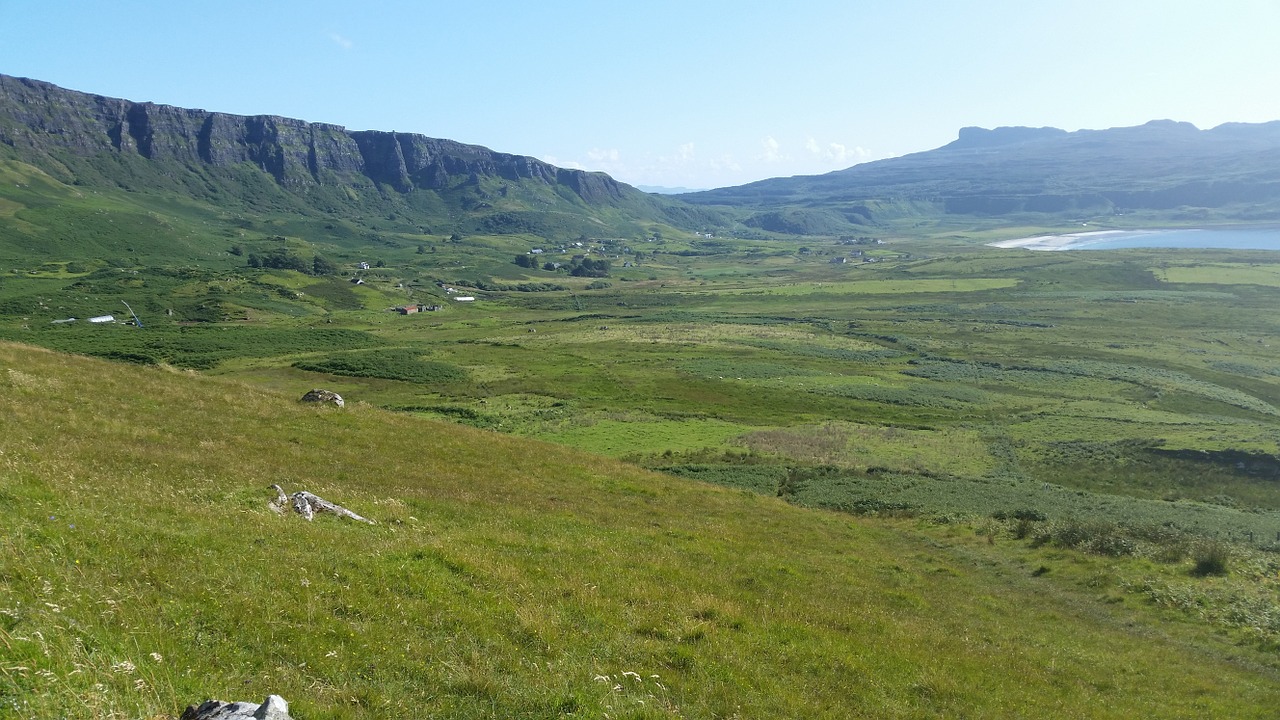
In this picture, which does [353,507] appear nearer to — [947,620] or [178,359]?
[947,620]

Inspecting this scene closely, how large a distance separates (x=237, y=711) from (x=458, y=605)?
5581 mm

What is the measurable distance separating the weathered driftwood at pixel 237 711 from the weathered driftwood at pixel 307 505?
11.0 meters

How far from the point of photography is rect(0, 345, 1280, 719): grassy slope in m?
9.19

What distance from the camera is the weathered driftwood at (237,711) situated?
699 centimetres

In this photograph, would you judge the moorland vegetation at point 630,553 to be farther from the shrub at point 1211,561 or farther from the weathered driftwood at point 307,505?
the weathered driftwood at point 307,505

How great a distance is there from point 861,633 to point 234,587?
1410 cm

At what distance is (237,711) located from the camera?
A: 7.05 metres

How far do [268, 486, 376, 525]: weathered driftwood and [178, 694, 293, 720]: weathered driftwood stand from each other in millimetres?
10996

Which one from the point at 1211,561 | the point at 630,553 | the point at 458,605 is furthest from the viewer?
the point at 1211,561

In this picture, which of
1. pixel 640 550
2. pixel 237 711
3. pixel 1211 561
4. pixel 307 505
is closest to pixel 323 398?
pixel 307 505

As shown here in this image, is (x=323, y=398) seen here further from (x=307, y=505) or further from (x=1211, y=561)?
(x=1211, y=561)

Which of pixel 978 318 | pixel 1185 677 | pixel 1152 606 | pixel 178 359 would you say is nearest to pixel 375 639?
pixel 1185 677

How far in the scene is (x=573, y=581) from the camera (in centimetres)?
1558

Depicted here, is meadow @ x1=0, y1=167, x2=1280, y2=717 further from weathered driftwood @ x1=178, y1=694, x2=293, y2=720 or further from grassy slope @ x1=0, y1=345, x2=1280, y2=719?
weathered driftwood @ x1=178, y1=694, x2=293, y2=720
